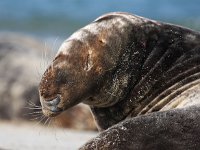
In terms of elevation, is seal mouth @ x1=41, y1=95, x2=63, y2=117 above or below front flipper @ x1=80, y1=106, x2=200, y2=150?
below

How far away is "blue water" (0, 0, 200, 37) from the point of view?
78.2 feet

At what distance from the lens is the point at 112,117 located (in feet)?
17.1

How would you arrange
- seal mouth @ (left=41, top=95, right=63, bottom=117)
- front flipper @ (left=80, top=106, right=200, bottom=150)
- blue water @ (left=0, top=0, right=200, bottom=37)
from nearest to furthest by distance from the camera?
front flipper @ (left=80, top=106, right=200, bottom=150)
seal mouth @ (left=41, top=95, right=63, bottom=117)
blue water @ (left=0, top=0, right=200, bottom=37)

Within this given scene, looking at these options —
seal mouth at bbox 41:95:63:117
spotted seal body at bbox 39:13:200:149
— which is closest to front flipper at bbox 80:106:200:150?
spotted seal body at bbox 39:13:200:149

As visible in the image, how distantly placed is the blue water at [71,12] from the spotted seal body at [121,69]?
16.9m

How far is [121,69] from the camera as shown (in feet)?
16.8

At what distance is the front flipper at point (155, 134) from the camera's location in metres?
3.68

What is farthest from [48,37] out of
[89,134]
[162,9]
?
[89,134]

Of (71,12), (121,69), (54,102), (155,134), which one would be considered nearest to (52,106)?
(54,102)

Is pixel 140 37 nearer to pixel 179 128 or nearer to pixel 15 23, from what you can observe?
pixel 179 128

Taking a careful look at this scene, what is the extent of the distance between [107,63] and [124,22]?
334mm

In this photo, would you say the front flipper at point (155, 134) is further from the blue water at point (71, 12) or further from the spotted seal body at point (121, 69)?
the blue water at point (71, 12)

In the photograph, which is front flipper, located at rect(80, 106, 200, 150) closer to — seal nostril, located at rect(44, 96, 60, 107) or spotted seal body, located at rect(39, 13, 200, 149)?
spotted seal body, located at rect(39, 13, 200, 149)

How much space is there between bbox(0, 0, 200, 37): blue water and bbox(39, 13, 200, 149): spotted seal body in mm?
16899
